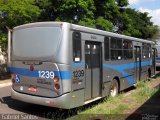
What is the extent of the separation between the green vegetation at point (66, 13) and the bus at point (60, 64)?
10174 millimetres

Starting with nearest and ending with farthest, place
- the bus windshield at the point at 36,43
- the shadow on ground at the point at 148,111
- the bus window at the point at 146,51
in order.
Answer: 1. the shadow on ground at the point at 148,111
2. the bus windshield at the point at 36,43
3. the bus window at the point at 146,51

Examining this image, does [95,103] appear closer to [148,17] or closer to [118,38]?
[118,38]

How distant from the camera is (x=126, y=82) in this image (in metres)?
14.7

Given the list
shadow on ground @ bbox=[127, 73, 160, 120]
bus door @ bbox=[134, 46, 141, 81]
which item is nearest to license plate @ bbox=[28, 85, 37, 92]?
shadow on ground @ bbox=[127, 73, 160, 120]

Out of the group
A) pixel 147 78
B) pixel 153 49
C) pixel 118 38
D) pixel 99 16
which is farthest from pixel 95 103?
pixel 99 16

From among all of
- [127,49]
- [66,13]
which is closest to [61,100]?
[127,49]

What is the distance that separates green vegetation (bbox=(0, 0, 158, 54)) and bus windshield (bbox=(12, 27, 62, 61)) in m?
9.90

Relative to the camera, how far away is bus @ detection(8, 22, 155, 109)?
930cm

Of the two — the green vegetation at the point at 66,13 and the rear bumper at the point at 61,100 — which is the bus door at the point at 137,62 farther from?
the green vegetation at the point at 66,13

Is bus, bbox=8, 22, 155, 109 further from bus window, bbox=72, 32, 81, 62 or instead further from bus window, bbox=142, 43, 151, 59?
bus window, bbox=142, 43, 151, 59

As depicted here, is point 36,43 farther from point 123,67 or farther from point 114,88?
point 123,67

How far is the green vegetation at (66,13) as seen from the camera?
20938mm

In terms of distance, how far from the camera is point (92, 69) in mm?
10898

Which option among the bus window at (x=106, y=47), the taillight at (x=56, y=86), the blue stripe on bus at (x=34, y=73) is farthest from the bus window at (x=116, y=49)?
the taillight at (x=56, y=86)
